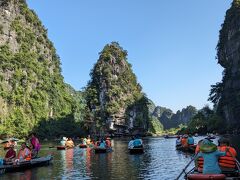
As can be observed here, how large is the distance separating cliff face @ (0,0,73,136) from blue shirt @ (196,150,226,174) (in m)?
78.1

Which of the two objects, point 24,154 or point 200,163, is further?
point 24,154

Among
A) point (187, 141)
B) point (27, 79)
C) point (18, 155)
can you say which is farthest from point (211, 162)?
point (27, 79)

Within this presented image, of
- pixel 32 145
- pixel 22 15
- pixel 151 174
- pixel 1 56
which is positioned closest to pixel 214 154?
pixel 151 174

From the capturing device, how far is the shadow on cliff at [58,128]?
102456 mm

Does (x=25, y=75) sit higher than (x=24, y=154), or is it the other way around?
(x=25, y=75)

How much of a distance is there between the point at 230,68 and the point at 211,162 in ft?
309

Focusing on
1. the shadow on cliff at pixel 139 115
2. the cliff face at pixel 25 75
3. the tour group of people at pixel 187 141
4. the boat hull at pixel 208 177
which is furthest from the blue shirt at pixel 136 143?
the shadow on cliff at pixel 139 115

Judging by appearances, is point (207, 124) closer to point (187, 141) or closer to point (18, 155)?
point (187, 141)

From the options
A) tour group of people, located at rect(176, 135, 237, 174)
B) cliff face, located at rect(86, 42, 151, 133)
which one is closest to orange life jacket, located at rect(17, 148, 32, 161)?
tour group of people, located at rect(176, 135, 237, 174)

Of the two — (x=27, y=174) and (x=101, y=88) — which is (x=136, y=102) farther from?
(x=27, y=174)

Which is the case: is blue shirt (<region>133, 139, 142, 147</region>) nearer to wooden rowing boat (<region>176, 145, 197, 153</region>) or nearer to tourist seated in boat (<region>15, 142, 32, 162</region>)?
wooden rowing boat (<region>176, 145, 197, 153</region>)

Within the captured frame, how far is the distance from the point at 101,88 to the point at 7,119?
146 feet

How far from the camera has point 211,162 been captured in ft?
40.2

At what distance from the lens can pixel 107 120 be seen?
12044cm
